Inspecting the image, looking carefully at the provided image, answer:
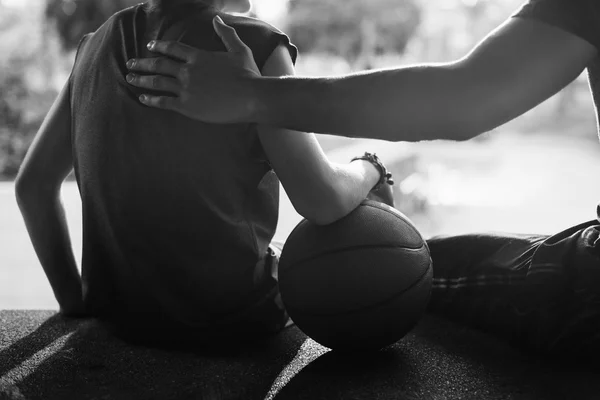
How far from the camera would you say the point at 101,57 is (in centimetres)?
138

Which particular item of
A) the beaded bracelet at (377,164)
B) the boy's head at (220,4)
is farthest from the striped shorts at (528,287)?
the boy's head at (220,4)

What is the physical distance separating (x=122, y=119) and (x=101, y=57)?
15cm

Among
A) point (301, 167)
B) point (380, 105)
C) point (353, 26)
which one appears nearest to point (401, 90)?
point (380, 105)

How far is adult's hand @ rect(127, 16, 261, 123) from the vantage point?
1210 millimetres

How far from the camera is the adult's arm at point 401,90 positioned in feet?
3.82

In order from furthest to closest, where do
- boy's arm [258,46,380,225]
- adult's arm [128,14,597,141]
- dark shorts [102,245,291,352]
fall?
dark shorts [102,245,291,352]
boy's arm [258,46,380,225]
adult's arm [128,14,597,141]

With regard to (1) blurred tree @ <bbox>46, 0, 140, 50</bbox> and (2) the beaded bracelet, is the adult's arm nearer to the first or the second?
(2) the beaded bracelet

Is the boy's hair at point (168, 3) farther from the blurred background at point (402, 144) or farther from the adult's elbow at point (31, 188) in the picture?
the blurred background at point (402, 144)

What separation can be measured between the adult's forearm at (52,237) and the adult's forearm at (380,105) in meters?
0.81

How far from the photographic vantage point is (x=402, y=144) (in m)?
8.02

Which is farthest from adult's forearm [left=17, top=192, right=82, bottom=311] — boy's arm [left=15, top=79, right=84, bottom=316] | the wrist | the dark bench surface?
the wrist

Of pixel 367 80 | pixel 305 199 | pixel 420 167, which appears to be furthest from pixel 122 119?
pixel 420 167

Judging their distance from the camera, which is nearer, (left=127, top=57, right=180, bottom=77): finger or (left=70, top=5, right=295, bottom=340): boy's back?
(left=127, top=57, right=180, bottom=77): finger

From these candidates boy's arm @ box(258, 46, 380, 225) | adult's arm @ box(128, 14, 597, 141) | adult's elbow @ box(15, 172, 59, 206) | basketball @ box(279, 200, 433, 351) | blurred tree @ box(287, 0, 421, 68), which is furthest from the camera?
blurred tree @ box(287, 0, 421, 68)
